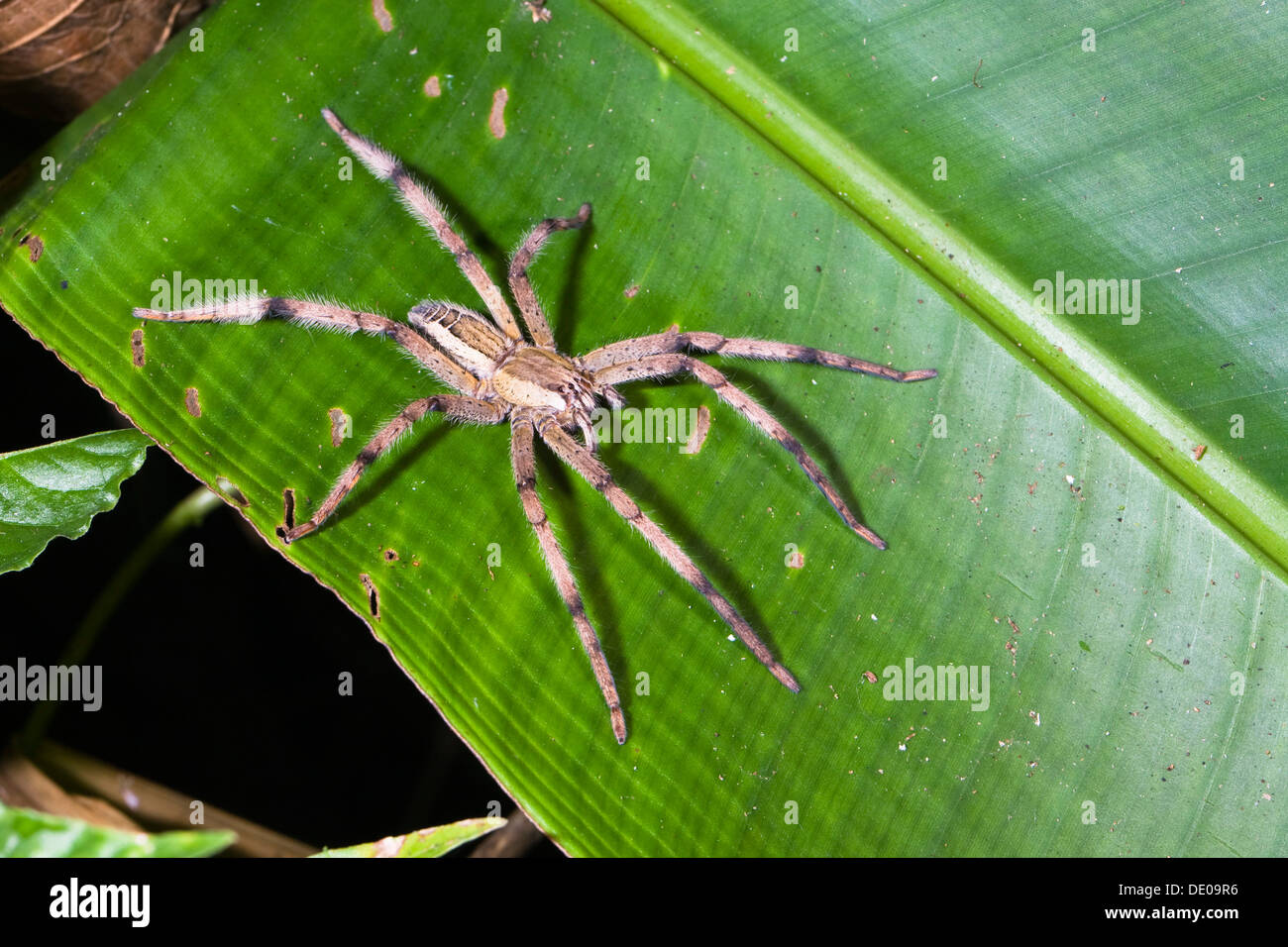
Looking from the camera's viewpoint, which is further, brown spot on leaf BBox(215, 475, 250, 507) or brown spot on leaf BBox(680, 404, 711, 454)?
brown spot on leaf BBox(680, 404, 711, 454)

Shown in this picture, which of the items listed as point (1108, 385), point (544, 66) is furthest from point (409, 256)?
point (1108, 385)

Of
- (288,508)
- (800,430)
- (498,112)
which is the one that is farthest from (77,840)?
(498,112)

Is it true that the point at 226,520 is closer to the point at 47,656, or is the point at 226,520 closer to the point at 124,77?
the point at 47,656

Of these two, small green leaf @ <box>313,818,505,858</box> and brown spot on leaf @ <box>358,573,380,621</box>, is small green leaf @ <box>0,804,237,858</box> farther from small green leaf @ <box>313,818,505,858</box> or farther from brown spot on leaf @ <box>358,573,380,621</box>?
brown spot on leaf @ <box>358,573,380,621</box>

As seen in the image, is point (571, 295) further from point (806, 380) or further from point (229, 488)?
point (229, 488)

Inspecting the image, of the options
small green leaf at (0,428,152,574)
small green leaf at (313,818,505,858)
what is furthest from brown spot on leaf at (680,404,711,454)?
small green leaf at (0,428,152,574)
